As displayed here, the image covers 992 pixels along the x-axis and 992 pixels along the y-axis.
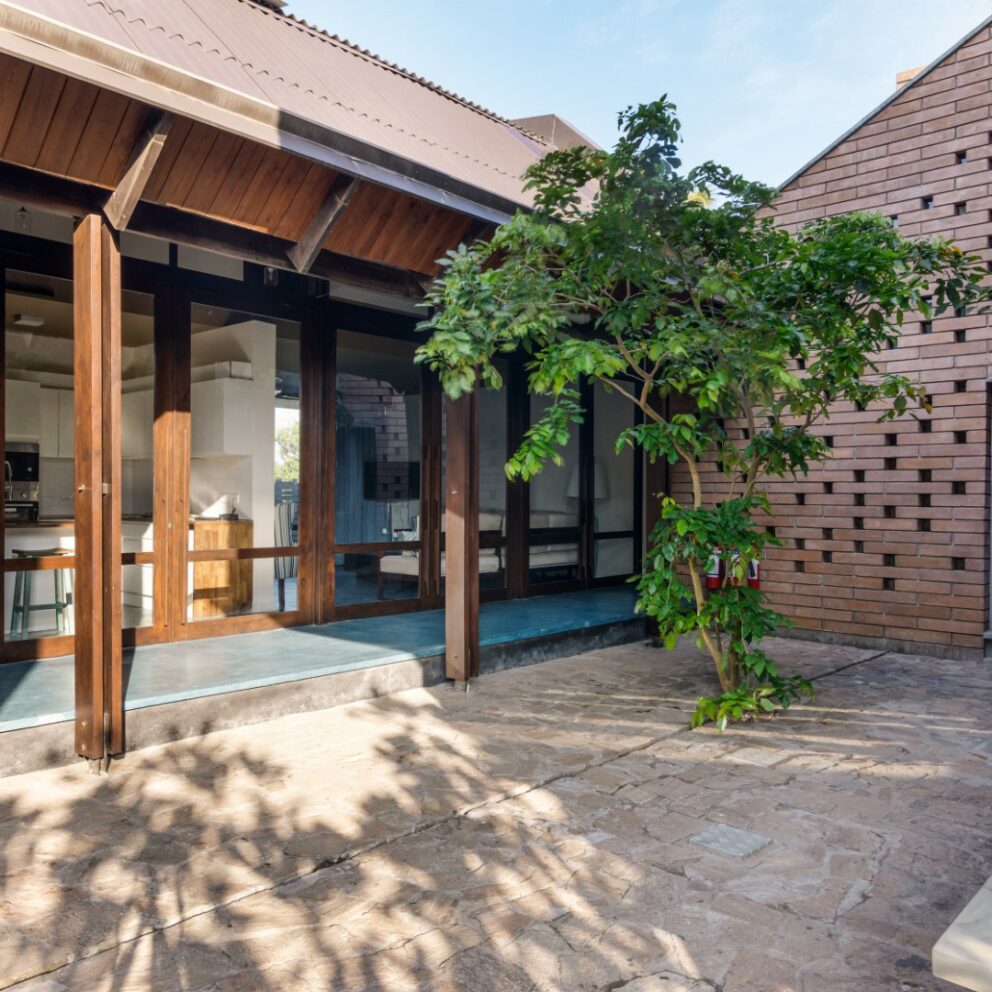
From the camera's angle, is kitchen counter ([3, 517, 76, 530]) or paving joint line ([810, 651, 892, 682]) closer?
kitchen counter ([3, 517, 76, 530])

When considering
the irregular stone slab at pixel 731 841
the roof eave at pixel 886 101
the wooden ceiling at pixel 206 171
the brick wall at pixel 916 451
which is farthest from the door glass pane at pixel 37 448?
the brick wall at pixel 916 451

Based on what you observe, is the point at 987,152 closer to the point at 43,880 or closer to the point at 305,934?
the point at 305,934

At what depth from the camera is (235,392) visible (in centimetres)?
543

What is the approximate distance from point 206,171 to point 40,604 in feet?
8.41

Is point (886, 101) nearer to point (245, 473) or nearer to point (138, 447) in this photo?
point (245, 473)

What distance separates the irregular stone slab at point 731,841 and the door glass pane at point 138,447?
3.51 metres

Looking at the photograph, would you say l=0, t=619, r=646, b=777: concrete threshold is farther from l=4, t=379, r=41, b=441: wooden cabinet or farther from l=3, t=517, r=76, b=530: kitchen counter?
l=4, t=379, r=41, b=441: wooden cabinet

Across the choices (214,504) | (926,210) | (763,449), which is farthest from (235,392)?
(926,210)

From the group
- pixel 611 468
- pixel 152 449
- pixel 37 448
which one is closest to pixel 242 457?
pixel 152 449

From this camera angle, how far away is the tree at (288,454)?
5656 mm

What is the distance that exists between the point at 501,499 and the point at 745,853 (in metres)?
4.75

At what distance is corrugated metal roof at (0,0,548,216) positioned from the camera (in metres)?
3.20

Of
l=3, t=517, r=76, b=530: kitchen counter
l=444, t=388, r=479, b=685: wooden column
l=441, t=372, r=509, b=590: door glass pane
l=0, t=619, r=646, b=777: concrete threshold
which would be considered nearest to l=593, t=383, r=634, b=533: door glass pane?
l=441, t=372, r=509, b=590: door glass pane

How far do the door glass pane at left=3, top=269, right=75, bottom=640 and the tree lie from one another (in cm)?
129
